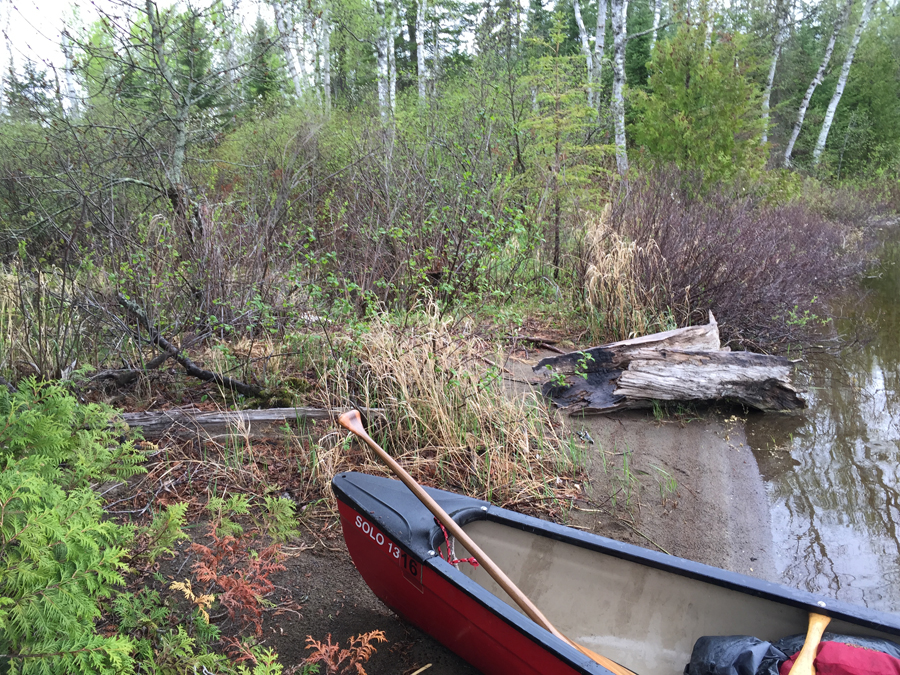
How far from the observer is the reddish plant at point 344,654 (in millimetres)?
2295

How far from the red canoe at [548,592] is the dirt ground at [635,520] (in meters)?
0.20

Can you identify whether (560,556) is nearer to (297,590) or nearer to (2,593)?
(297,590)

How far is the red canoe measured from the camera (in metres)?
2.28

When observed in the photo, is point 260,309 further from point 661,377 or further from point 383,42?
point 383,42

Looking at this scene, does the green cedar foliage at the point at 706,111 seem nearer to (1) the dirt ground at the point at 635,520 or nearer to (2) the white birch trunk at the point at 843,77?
(1) the dirt ground at the point at 635,520

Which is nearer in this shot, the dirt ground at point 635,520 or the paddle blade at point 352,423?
the paddle blade at point 352,423

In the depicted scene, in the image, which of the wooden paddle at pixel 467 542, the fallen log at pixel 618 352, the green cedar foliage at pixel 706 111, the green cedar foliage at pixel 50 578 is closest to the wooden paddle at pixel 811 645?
the wooden paddle at pixel 467 542

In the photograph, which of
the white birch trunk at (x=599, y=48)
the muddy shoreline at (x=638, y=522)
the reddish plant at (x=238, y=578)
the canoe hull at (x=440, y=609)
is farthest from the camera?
the white birch trunk at (x=599, y=48)

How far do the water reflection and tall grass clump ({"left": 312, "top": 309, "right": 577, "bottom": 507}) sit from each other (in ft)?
5.27

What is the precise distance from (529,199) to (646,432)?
194 inches

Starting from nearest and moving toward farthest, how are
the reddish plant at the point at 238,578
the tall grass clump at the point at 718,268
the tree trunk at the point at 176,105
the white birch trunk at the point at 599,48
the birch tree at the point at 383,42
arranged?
1. the reddish plant at the point at 238,578
2. the tree trunk at the point at 176,105
3. the tall grass clump at the point at 718,268
4. the white birch trunk at the point at 599,48
5. the birch tree at the point at 383,42

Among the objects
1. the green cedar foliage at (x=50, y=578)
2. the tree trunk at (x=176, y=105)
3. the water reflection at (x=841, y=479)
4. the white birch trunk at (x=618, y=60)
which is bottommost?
the water reflection at (x=841, y=479)

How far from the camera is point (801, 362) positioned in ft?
24.0

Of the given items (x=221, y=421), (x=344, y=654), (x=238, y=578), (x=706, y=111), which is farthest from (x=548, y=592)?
(x=706, y=111)
